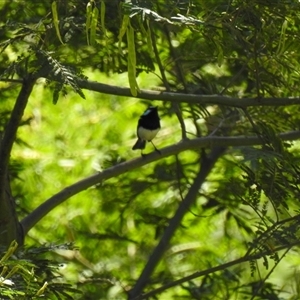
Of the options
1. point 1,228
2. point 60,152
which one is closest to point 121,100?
point 60,152

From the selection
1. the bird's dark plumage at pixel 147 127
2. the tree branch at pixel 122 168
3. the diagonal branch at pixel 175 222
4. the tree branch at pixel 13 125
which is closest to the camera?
the tree branch at pixel 13 125

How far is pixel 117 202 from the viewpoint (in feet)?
19.7

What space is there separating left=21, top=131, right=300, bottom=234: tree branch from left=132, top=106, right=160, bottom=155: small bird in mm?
1593

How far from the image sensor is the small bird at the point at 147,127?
6422mm

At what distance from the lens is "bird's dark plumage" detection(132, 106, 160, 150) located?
6421mm

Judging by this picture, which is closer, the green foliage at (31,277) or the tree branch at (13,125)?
the green foliage at (31,277)

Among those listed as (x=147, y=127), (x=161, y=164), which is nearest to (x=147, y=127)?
(x=147, y=127)

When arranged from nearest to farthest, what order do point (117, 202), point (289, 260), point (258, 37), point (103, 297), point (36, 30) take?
point (36, 30) → point (258, 37) → point (103, 297) → point (117, 202) → point (289, 260)

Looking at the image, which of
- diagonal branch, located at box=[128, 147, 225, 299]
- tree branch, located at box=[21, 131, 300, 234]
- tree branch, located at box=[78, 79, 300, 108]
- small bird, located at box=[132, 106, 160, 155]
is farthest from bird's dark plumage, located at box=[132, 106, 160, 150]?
tree branch, located at box=[78, 79, 300, 108]

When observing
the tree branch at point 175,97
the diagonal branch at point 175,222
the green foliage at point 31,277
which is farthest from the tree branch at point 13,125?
the diagonal branch at point 175,222

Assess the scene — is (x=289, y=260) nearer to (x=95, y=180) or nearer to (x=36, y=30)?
(x=95, y=180)

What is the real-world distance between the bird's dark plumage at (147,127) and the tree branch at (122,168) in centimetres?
159

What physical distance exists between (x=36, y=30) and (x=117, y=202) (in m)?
2.68

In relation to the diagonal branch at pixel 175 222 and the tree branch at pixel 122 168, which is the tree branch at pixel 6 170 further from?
the diagonal branch at pixel 175 222
